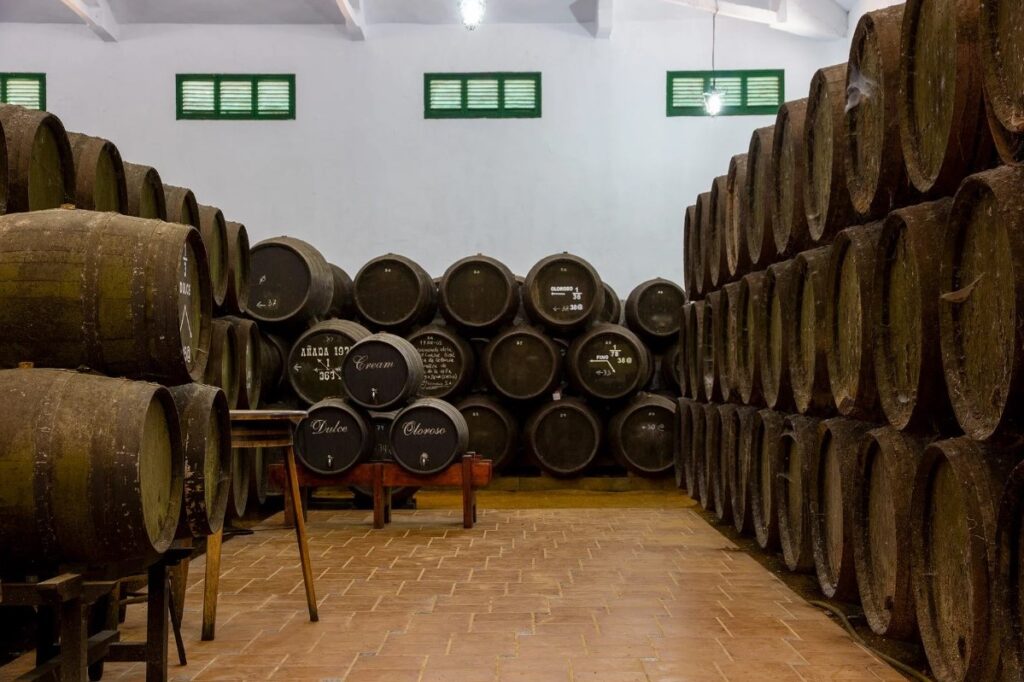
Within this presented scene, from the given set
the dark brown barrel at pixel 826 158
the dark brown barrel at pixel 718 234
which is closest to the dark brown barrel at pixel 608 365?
the dark brown barrel at pixel 718 234

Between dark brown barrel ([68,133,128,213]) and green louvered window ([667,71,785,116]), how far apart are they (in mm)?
7329

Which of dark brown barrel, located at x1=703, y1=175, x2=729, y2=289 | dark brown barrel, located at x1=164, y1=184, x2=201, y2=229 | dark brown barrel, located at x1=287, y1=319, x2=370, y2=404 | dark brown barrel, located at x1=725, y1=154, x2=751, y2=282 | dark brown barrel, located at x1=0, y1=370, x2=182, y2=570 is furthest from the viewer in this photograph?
dark brown barrel, located at x1=287, y1=319, x2=370, y2=404

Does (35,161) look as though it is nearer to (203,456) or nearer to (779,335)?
(203,456)

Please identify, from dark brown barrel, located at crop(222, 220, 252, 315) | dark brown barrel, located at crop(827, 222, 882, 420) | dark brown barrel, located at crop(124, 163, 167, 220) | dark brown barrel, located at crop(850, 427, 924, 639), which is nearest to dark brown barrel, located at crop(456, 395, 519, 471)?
dark brown barrel, located at crop(222, 220, 252, 315)

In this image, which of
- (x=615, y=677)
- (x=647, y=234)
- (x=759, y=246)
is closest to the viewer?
(x=615, y=677)

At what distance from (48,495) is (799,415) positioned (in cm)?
356

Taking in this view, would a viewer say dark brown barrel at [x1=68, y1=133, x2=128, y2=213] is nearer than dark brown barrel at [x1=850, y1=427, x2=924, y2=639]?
No

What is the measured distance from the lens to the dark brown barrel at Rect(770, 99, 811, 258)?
4.96 meters

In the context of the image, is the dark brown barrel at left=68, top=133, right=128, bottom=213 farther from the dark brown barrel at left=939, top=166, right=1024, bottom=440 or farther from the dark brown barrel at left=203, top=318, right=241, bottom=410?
the dark brown barrel at left=939, top=166, right=1024, bottom=440

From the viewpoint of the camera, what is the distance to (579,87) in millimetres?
10945

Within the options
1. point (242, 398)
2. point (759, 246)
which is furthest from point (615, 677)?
point (242, 398)

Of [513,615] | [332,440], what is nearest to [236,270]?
[332,440]

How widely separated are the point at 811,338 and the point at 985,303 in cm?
189

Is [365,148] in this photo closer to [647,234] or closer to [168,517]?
[647,234]
